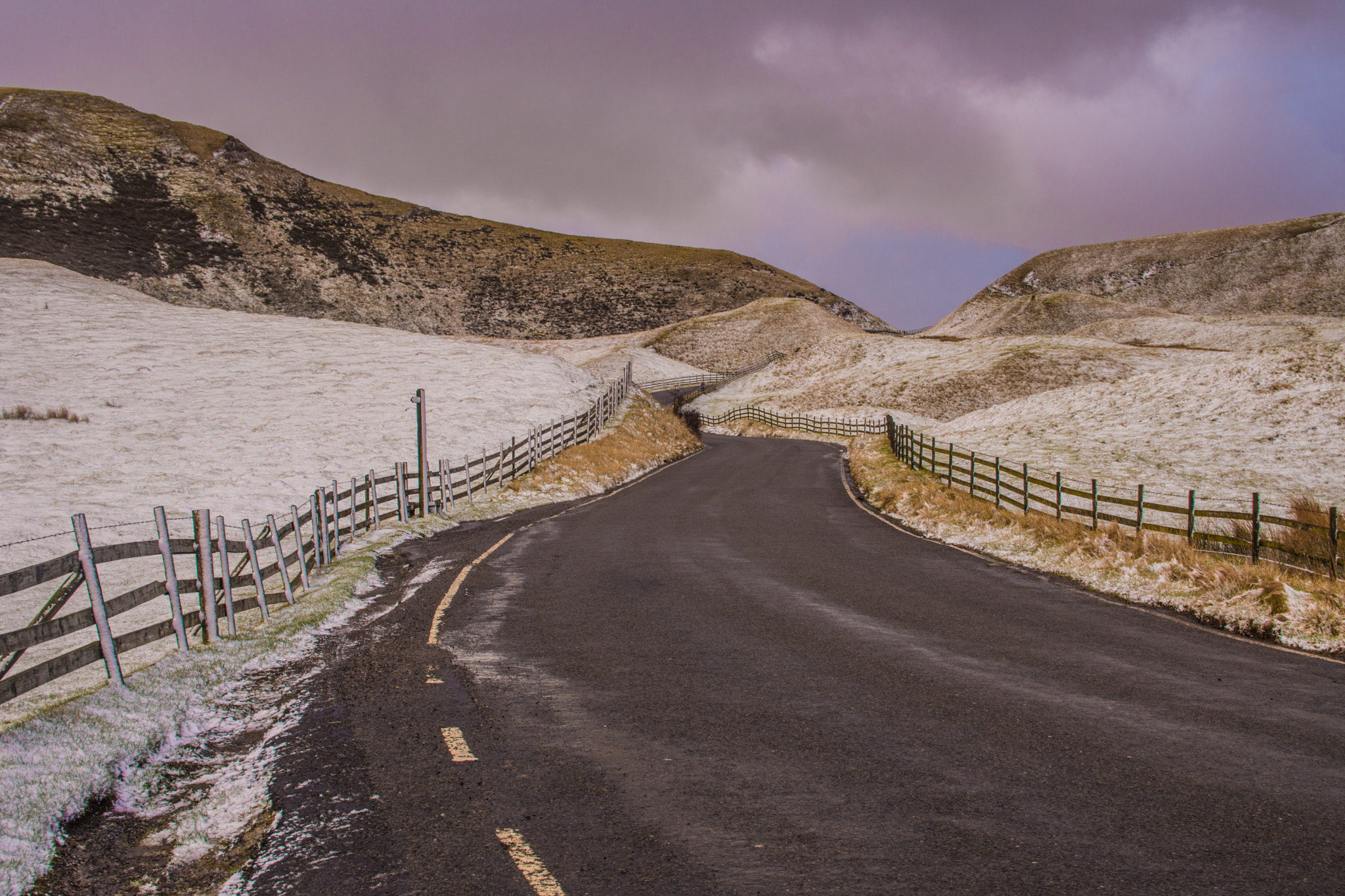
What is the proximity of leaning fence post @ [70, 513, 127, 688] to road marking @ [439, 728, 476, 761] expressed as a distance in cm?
330

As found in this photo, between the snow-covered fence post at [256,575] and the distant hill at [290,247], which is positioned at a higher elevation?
the distant hill at [290,247]

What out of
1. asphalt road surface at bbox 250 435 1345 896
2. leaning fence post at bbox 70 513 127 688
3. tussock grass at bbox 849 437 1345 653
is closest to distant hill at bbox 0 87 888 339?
tussock grass at bbox 849 437 1345 653

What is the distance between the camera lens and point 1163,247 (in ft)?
525

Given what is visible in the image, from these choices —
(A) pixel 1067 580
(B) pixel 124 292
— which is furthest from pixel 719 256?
(A) pixel 1067 580

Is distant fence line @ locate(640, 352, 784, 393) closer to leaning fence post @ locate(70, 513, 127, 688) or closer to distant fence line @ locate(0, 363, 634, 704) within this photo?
distant fence line @ locate(0, 363, 634, 704)

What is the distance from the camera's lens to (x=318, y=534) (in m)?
14.1

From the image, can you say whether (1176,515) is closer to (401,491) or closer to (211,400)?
(401,491)

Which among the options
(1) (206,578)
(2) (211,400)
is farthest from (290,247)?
(1) (206,578)

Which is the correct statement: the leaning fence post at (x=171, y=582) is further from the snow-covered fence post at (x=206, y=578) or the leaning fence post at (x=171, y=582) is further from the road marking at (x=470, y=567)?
the road marking at (x=470, y=567)

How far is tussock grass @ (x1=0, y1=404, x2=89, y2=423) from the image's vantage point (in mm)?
27641

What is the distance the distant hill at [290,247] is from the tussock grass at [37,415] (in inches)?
3130

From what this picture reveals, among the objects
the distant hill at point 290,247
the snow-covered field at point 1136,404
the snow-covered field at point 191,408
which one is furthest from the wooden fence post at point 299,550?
the distant hill at point 290,247

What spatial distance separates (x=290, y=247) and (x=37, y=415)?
356 feet

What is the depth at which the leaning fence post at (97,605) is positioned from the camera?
262 inches
